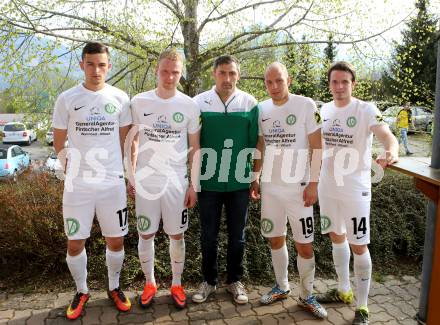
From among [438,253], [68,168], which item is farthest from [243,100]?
[438,253]

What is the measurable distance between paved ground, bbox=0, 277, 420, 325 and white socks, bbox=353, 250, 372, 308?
10.2 inches

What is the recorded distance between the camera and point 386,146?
9.86 ft

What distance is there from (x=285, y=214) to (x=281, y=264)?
543 millimetres

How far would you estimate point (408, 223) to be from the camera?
17.8 feet

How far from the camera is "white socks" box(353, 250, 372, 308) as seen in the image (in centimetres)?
333

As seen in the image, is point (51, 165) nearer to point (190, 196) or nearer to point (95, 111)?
point (95, 111)

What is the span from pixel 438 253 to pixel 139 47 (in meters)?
5.39

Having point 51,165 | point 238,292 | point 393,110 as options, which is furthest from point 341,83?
point 393,110

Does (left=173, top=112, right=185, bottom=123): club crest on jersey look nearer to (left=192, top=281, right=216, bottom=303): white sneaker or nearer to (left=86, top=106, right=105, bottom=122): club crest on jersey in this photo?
(left=86, top=106, right=105, bottom=122): club crest on jersey

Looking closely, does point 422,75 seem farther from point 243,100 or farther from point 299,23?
point 243,100

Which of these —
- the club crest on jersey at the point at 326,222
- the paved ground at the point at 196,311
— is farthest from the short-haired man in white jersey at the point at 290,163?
the paved ground at the point at 196,311

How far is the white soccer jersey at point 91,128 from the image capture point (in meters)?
3.16

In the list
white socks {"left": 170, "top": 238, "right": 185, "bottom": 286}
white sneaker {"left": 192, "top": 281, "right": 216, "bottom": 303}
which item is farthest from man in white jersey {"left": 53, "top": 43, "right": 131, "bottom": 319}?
white sneaker {"left": 192, "top": 281, "right": 216, "bottom": 303}

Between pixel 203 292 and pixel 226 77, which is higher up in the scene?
pixel 226 77
